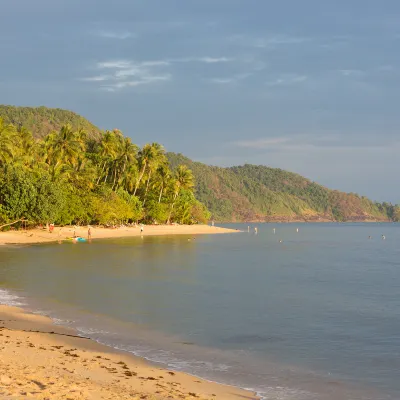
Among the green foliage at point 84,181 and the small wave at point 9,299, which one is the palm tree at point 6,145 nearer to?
the green foliage at point 84,181

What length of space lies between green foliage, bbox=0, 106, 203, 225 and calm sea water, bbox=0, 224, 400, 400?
25691 millimetres

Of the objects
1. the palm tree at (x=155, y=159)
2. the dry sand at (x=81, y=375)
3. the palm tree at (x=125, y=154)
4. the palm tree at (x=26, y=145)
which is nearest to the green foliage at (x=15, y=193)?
the palm tree at (x=26, y=145)

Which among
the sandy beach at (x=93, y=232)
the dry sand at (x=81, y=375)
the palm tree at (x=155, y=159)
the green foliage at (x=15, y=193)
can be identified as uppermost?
the palm tree at (x=155, y=159)

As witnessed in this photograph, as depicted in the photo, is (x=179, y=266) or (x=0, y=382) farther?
(x=179, y=266)

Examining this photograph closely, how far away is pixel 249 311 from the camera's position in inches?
949

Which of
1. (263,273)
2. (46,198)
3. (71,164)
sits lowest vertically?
(263,273)

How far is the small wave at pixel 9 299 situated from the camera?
22295 mm

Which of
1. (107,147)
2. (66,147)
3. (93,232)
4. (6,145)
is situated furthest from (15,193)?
(107,147)

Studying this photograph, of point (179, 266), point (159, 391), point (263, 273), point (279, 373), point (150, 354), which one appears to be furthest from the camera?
point (179, 266)

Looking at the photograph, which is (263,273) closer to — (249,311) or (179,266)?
(179,266)

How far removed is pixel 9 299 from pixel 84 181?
68949 mm

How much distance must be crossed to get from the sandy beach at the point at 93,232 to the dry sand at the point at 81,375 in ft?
169

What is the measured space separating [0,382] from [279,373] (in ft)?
23.5

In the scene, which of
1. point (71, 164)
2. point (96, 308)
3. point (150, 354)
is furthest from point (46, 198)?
point (150, 354)
